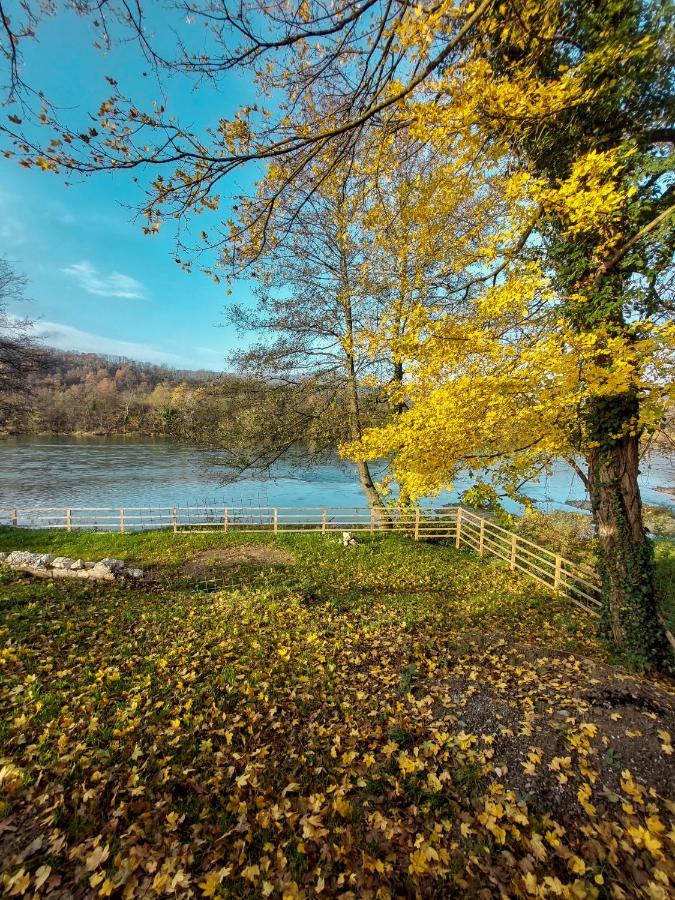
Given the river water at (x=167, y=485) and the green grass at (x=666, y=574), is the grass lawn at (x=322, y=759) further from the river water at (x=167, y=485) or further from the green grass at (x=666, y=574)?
the river water at (x=167, y=485)

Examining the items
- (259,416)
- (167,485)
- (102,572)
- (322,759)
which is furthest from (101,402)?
(322,759)

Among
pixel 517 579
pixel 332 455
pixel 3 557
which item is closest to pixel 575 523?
pixel 517 579

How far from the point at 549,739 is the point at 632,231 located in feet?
19.6

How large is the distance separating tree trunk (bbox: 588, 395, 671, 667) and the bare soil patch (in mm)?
7566

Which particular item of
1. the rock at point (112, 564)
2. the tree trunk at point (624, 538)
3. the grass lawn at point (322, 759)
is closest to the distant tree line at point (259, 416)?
the rock at point (112, 564)

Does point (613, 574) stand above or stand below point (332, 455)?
below

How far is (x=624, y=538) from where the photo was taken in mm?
5180

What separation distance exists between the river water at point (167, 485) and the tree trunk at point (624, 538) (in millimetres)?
9157

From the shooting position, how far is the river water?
20656 mm

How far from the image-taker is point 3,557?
342 inches

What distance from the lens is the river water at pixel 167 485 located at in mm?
20656

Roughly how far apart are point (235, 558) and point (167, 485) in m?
16.4

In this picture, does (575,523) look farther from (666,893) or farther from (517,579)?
(666,893)

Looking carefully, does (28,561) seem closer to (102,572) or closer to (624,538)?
(102,572)
